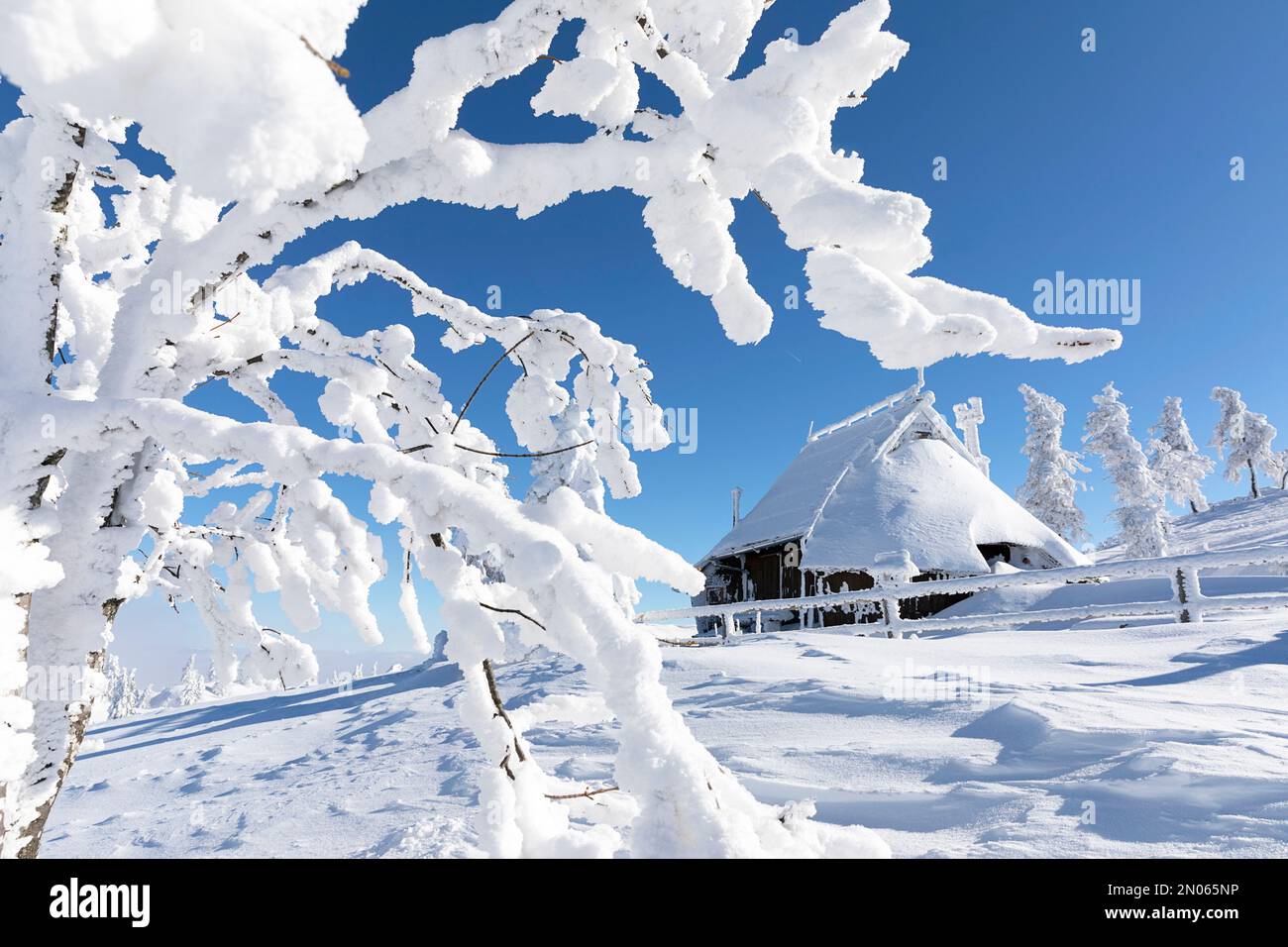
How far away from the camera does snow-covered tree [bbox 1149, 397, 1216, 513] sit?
47.9 metres

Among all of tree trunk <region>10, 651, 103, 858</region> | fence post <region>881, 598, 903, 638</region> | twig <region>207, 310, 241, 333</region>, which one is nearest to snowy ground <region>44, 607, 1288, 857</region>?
tree trunk <region>10, 651, 103, 858</region>

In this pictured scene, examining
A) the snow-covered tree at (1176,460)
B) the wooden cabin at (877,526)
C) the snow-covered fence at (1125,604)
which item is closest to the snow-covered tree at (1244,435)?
the snow-covered tree at (1176,460)

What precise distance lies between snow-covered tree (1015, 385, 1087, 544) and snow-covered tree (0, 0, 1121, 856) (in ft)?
132

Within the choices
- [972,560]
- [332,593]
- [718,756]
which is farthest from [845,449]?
[332,593]

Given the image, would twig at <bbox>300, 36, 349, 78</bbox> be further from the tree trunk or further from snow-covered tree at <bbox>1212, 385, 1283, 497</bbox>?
snow-covered tree at <bbox>1212, 385, 1283, 497</bbox>

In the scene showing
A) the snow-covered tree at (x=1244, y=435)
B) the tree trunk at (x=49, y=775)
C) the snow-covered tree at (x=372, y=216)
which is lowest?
the tree trunk at (x=49, y=775)

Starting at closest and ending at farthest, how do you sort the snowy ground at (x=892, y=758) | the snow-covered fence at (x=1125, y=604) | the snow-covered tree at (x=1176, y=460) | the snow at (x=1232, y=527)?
1. the snowy ground at (x=892, y=758)
2. the snow-covered fence at (x=1125, y=604)
3. the snow at (x=1232, y=527)
4. the snow-covered tree at (x=1176, y=460)

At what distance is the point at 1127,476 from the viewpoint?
3466 centimetres

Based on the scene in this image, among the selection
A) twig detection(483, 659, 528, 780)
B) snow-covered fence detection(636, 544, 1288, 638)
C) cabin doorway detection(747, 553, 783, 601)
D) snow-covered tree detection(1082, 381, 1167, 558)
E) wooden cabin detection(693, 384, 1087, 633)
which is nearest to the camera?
twig detection(483, 659, 528, 780)

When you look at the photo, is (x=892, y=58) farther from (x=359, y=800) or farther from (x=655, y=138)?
(x=359, y=800)

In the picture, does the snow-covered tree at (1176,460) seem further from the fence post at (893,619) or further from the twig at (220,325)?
the twig at (220,325)

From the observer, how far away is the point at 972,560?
59.2 feet

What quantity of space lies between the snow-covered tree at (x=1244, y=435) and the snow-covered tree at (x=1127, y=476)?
17.6m

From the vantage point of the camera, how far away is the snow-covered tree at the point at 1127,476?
103ft
